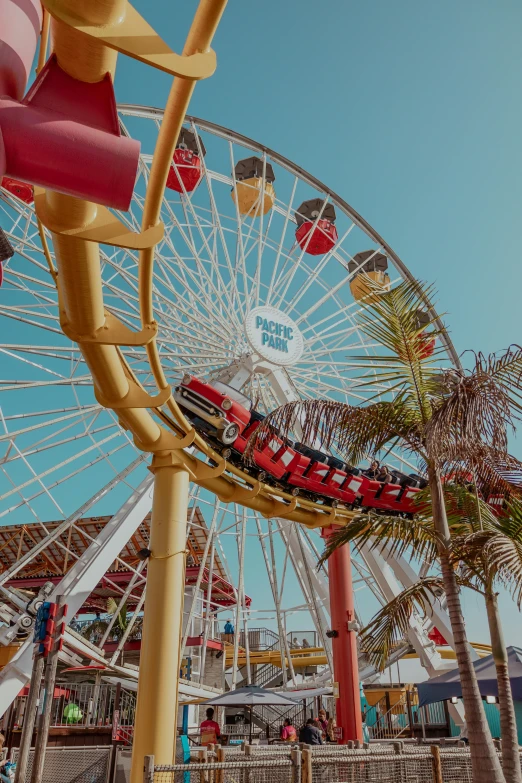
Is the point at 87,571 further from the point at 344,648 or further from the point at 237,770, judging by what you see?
the point at 237,770

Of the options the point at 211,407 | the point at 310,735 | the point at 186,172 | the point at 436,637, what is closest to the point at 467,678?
the point at 310,735

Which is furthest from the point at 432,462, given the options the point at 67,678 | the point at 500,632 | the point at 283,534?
the point at 67,678

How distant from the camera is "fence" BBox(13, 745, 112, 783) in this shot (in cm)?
885

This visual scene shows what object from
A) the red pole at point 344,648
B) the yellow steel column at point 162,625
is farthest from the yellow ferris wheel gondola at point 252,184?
the yellow steel column at point 162,625

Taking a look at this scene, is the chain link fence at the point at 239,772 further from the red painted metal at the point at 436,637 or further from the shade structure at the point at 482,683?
the red painted metal at the point at 436,637

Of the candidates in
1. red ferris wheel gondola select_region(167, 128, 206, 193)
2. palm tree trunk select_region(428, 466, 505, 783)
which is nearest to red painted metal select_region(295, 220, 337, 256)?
red ferris wheel gondola select_region(167, 128, 206, 193)

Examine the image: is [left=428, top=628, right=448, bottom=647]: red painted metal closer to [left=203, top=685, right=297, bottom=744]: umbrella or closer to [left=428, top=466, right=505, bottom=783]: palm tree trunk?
[left=203, top=685, right=297, bottom=744]: umbrella

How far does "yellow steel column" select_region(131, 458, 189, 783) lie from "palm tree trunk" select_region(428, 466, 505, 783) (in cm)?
470

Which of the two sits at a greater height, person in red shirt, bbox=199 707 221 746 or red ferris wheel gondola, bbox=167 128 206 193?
red ferris wheel gondola, bbox=167 128 206 193

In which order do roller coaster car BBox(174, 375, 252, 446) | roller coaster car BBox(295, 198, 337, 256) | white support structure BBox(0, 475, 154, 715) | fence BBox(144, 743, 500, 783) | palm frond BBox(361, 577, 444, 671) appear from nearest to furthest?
1. fence BBox(144, 743, 500, 783)
2. palm frond BBox(361, 577, 444, 671)
3. white support structure BBox(0, 475, 154, 715)
4. roller coaster car BBox(174, 375, 252, 446)
5. roller coaster car BBox(295, 198, 337, 256)

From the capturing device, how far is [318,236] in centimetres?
1945

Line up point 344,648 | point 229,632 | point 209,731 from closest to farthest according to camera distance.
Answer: point 209,731 < point 344,648 < point 229,632

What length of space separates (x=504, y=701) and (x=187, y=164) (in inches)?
553

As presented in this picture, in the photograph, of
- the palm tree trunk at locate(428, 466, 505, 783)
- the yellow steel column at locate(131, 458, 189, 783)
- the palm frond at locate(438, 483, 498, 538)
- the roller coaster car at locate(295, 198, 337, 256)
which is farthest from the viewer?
the roller coaster car at locate(295, 198, 337, 256)
